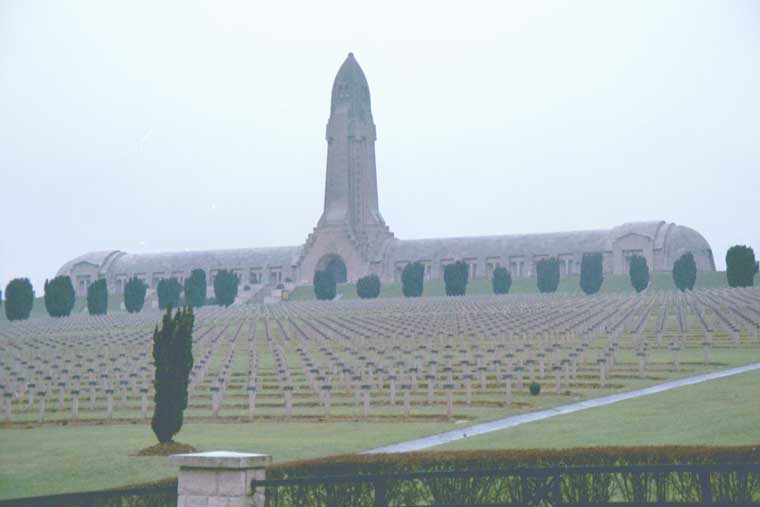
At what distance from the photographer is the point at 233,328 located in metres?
51.5

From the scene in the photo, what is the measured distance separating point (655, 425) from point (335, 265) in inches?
3971

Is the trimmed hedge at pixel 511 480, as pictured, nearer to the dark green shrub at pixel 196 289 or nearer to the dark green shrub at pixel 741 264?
the dark green shrub at pixel 741 264

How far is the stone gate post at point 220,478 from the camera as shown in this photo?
29.2 feet

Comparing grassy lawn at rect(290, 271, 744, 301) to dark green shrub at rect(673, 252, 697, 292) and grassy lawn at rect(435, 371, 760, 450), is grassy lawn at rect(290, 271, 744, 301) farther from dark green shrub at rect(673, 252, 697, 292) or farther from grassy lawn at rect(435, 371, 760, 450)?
grassy lawn at rect(435, 371, 760, 450)

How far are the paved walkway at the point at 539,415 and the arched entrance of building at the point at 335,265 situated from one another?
88934 mm

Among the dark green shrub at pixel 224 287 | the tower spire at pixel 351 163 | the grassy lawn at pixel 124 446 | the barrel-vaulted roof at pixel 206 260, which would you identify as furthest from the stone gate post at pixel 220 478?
the barrel-vaulted roof at pixel 206 260

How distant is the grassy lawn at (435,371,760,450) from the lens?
16.5 meters

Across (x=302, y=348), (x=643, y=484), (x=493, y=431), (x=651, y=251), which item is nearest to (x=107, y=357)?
(x=302, y=348)

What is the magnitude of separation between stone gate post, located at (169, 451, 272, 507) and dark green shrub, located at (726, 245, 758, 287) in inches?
2749

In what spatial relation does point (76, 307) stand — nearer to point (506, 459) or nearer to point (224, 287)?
point (224, 287)

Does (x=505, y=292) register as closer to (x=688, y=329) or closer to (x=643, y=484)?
(x=688, y=329)

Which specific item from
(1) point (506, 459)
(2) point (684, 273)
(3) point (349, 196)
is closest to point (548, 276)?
(2) point (684, 273)

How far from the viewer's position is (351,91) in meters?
122

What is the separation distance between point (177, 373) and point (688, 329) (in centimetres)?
2704
